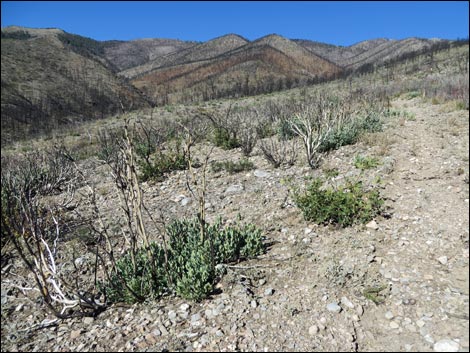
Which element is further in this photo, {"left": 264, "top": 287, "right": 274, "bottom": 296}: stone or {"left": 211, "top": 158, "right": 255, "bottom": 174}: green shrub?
{"left": 211, "top": 158, "right": 255, "bottom": 174}: green shrub

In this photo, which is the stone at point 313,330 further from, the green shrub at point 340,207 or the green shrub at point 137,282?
the green shrub at point 340,207

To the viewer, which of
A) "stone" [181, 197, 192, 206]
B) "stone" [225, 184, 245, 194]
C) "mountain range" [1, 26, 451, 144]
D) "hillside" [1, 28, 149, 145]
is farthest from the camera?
"mountain range" [1, 26, 451, 144]

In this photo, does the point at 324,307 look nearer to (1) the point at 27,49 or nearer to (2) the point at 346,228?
(2) the point at 346,228

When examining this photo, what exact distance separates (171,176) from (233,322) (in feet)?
15.2

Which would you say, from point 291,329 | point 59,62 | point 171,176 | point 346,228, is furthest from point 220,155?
point 59,62

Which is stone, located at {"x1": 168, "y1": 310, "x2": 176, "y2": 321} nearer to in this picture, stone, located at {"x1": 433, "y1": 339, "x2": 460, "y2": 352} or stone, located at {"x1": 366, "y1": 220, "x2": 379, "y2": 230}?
stone, located at {"x1": 433, "y1": 339, "x2": 460, "y2": 352}

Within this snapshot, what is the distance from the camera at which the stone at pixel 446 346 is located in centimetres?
216

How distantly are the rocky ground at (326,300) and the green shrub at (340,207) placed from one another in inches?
4.5

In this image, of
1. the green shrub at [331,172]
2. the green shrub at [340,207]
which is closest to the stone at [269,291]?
the green shrub at [340,207]

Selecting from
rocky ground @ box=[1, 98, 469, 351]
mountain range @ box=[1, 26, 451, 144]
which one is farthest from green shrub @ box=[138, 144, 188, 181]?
mountain range @ box=[1, 26, 451, 144]

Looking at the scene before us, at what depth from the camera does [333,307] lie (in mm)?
2686

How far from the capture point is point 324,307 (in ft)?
8.89

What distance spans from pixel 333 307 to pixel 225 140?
651 cm

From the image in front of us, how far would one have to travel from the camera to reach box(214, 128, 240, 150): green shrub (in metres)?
8.63
